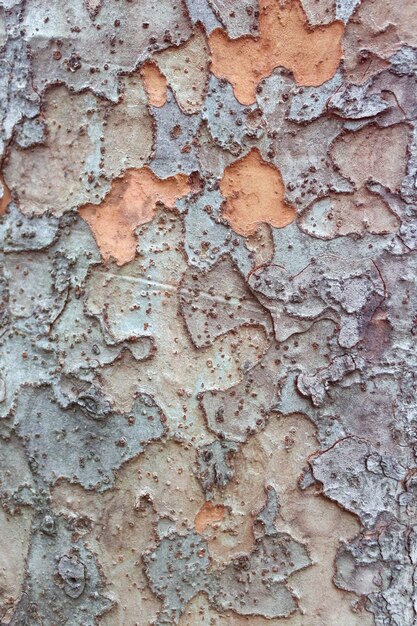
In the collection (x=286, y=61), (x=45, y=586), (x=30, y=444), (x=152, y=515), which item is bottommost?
(x=45, y=586)

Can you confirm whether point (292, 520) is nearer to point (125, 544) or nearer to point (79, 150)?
point (125, 544)

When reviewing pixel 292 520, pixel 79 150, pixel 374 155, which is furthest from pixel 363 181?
pixel 292 520

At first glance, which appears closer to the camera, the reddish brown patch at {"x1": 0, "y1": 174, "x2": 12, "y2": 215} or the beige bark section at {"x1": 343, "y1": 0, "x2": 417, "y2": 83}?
the beige bark section at {"x1": 343, "y1": 0, "x2": 417, "y2": 83}

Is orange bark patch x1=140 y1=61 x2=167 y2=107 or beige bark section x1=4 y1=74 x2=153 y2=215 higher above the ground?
orange bark patch x1=140 y1=61 x2=167 y2=107

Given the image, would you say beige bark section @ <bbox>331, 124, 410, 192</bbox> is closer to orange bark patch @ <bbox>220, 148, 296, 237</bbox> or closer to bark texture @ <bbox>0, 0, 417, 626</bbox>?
bark texture @ <bbox>0, 0, 417, 626</bbox>

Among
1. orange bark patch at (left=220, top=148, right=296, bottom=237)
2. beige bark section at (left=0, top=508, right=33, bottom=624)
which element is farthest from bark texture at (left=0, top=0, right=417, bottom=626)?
beige bark section at (left=0, top=508, right=33, bottom=624)

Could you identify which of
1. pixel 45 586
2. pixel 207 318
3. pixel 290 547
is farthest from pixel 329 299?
pixel 45 586

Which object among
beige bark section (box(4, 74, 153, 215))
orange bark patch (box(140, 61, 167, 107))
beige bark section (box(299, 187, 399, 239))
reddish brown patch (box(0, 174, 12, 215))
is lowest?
beige bark section (box(299, 187, 399, 239))

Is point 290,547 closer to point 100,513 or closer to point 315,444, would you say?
point 315,444
